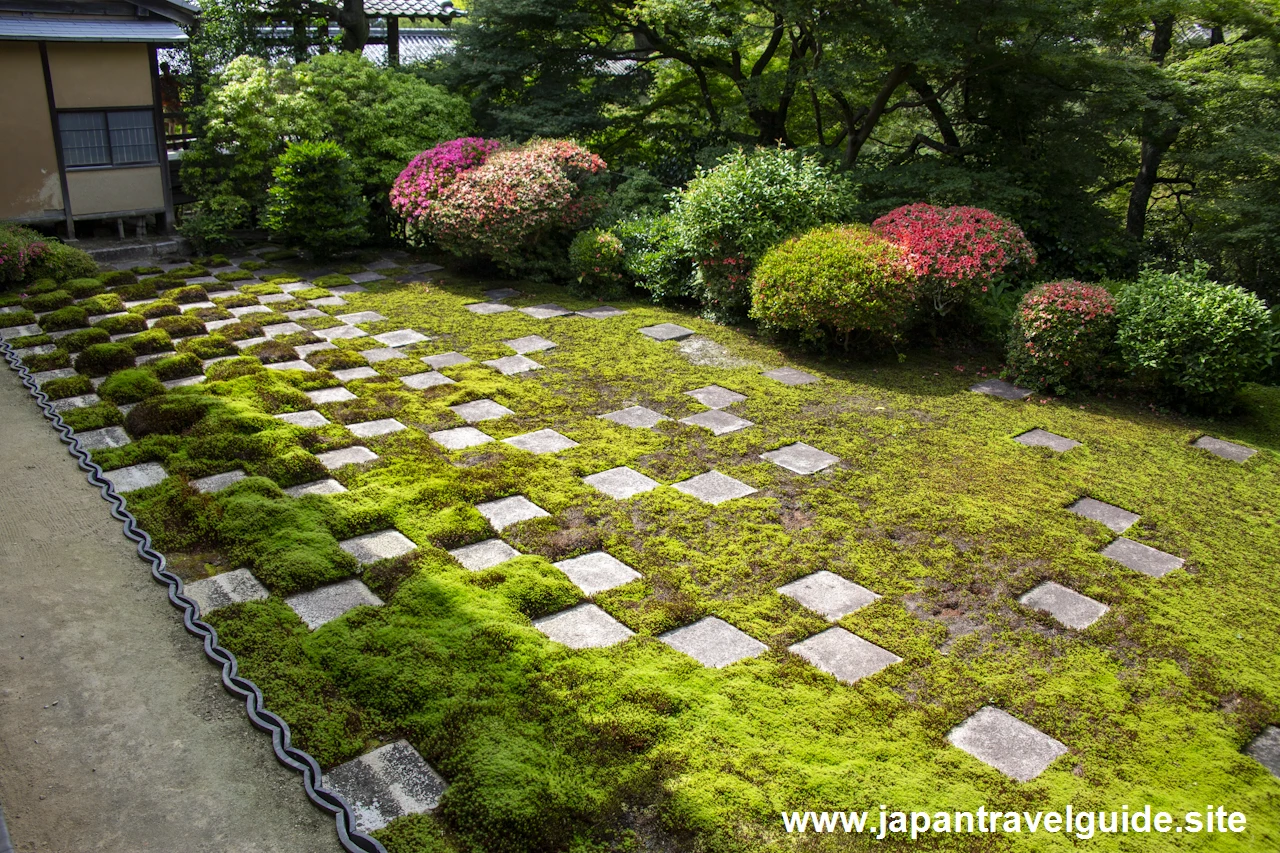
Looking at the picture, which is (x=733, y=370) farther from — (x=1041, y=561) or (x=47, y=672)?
(x=47, y=672)

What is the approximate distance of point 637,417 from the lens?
5.91m

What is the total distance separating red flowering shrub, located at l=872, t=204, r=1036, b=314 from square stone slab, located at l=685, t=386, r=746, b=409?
186 centimetres

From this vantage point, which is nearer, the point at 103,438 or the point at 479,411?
the point at 103,438

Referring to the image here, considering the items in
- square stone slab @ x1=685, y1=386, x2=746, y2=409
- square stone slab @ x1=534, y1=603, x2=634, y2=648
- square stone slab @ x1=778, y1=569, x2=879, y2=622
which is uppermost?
square stone slab @ x1=685, y1=386, x2=746, y2=409

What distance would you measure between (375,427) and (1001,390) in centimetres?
466

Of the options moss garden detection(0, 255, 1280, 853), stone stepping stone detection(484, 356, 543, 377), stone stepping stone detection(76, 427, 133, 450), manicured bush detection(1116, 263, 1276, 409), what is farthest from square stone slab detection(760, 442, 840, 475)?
stone stepping stone detection(76, 427, 133, 450)

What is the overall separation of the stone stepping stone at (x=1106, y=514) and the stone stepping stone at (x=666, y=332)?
3710 mm

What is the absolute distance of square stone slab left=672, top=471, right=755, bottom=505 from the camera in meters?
4.86

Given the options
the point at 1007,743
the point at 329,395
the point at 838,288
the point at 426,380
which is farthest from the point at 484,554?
the point at 838,288

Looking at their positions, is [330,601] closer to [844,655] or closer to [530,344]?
[844,655]

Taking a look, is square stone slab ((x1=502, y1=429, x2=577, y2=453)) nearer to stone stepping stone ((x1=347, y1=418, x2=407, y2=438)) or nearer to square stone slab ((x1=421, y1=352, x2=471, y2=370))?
stone stepping stone ((x1=347, y1=418, x2=407, y2=438))

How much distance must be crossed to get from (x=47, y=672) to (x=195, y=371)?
3.54 metres

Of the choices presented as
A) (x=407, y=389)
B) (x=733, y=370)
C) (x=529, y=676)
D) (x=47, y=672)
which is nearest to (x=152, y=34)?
(x=407, y=389)

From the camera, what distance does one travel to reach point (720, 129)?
1182cm
